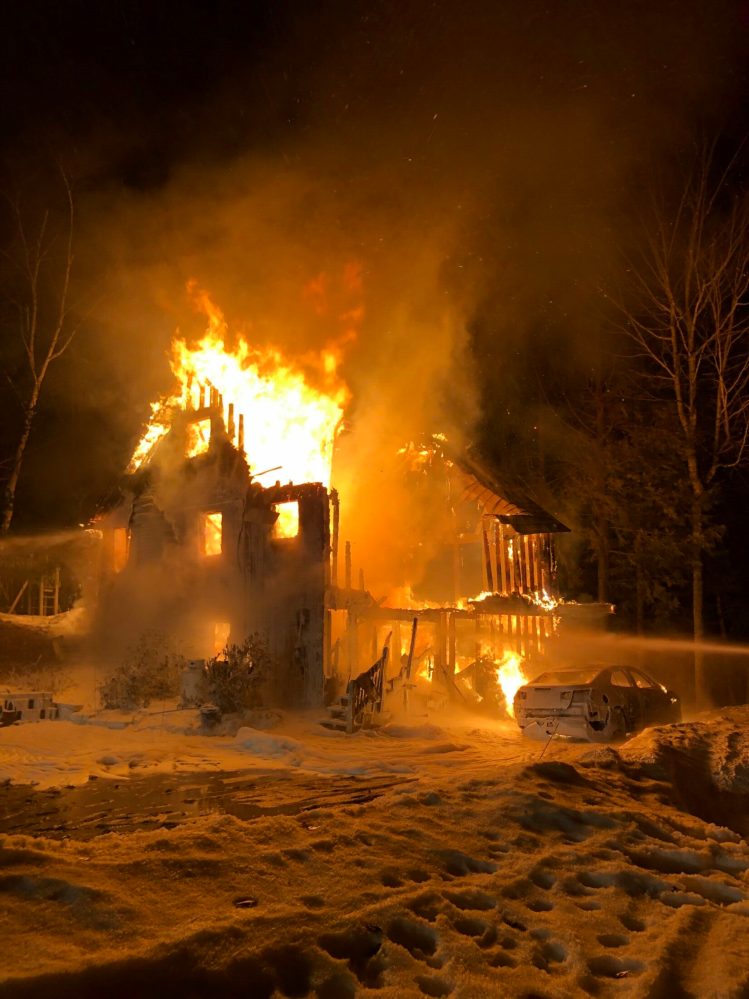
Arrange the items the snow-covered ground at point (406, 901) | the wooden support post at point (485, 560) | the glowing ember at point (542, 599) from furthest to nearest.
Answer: the wooden support post at point (485, 560) → the glowing ember at point (542, 599) → the snow-covered ground at point (406, 901)

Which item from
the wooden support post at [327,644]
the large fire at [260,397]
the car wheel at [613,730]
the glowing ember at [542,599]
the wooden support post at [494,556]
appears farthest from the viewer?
the wooden support post at [494,556]

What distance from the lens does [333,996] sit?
136 inches

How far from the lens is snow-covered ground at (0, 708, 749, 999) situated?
136 inches

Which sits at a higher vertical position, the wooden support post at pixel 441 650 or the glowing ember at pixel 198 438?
the glowing ember at pixel 198 438

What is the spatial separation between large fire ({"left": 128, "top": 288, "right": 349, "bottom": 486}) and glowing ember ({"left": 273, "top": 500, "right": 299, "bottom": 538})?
3.45ft

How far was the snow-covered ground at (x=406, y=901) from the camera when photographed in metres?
3.45

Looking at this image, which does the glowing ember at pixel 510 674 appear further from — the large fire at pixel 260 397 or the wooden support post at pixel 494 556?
the large fire at pixel 260 397

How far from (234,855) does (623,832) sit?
11.6 ft

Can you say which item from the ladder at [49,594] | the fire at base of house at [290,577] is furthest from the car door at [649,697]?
the ladder at [49,594]

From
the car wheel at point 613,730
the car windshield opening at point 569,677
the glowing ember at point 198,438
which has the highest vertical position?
the glowing ember at point 198,438

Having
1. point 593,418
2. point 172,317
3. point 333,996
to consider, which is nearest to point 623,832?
point 333,996

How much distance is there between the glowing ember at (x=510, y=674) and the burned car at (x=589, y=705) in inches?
193

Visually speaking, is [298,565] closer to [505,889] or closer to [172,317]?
[172,317]

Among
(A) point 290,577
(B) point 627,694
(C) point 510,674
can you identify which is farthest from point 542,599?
(A) point 290,577
